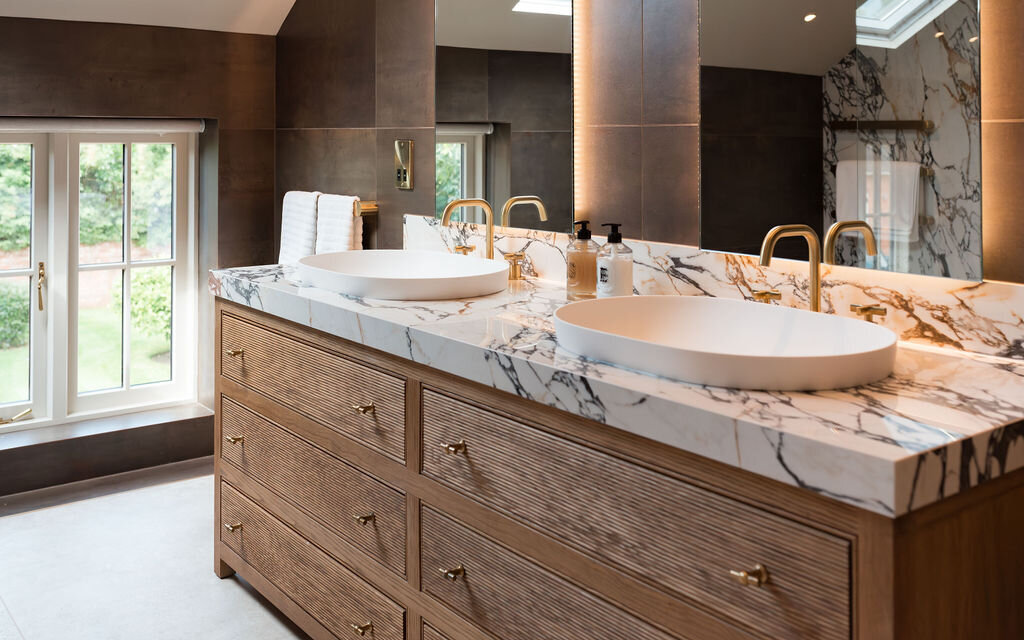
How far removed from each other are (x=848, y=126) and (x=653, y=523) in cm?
86

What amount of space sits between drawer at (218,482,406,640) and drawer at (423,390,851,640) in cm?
44

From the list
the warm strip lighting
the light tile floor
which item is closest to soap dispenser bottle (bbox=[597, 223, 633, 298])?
the warm strip lighting

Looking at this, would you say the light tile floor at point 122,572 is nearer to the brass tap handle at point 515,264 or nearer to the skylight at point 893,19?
the brass tap handle at point 515,264

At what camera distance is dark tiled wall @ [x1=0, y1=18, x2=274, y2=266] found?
10.4ft

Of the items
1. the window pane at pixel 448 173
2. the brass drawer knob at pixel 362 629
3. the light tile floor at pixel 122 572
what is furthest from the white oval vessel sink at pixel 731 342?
the light tile floor at pixel 122 572

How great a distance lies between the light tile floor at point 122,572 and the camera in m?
2.36

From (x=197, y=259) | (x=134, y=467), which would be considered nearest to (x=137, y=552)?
(x=134, y=467)

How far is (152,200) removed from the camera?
371cm

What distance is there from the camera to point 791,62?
1734 millimetres

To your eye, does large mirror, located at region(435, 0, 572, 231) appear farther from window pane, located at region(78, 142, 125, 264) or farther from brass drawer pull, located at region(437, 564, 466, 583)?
window pane, located at region(78, 142, 125, 264)

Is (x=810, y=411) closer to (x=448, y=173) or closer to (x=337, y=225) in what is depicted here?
(x=448, y=173)

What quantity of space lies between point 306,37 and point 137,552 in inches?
80.3

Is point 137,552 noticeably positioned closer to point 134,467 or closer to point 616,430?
point 134,467

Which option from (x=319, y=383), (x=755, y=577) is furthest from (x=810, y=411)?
(x=319, y=383)
